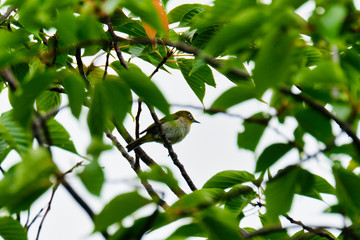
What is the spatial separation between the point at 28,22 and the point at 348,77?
3.43 feet

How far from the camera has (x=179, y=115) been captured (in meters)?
12.3

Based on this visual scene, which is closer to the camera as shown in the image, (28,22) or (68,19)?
(68,19)

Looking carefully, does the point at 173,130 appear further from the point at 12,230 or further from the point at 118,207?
the point at 118,207

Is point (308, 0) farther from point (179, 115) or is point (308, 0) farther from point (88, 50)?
point (179, 115)

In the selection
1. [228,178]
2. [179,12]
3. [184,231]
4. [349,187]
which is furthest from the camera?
[179,12]

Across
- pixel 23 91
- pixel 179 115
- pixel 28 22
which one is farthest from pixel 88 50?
pixel 179 115

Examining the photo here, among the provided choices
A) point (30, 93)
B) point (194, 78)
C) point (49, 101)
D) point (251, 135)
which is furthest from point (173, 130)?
point (30, 93)

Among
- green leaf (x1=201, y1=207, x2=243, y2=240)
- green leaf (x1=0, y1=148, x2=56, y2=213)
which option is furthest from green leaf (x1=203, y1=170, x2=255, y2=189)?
green leaf (x1=0, y1=148, x2=56, y2=213)

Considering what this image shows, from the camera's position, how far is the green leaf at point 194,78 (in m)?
4.24

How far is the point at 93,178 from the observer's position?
4.74 ft

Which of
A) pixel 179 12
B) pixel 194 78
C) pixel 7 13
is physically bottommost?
pixel 194 78

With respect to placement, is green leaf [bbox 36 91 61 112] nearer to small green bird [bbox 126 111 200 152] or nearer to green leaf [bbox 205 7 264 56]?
green leaf [bbox 205 7 264 56]

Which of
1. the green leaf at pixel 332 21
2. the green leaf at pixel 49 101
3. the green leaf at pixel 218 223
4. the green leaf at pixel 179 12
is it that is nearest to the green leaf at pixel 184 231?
the green leaf at pixel 218 223

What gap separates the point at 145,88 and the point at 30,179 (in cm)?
54
